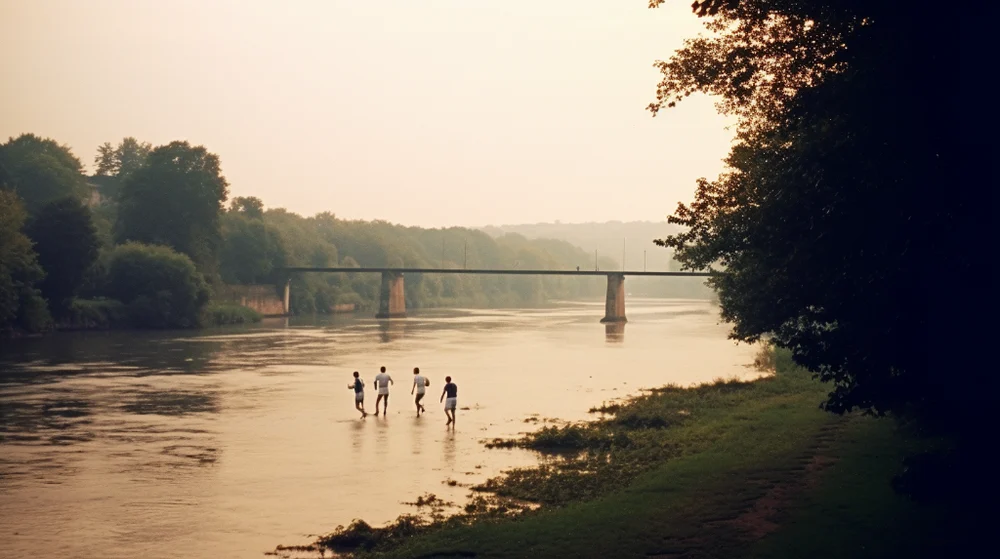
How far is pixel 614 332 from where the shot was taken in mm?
125688

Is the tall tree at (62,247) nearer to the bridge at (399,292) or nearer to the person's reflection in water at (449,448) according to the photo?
the bridge at (399,292)

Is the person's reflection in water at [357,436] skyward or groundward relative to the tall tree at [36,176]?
groundward

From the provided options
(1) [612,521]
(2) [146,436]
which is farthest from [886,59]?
(2) [146,436]

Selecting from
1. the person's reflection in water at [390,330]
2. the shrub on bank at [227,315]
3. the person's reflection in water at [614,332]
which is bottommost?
the person's reflection in water at [614,332]

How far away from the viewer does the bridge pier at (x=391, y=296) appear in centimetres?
16262

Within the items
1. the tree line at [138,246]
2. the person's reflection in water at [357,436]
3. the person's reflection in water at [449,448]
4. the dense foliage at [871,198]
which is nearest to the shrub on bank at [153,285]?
the tree line at [138,246]

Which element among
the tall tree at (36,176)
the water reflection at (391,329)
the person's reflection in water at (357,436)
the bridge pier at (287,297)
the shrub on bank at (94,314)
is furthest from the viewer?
the bridge pier at (287,297)

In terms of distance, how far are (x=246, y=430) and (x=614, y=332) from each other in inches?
3475

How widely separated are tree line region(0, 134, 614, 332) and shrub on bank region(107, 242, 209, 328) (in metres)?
0.11

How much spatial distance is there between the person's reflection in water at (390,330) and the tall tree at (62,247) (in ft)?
97.6

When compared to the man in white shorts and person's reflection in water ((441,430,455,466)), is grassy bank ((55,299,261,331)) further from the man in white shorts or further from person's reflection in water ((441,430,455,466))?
person's reflection in water ((441,430,455,466))

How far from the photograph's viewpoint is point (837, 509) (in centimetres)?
1938

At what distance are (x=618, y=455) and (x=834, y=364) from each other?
14545 millimetres

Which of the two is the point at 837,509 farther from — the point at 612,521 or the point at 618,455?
the point at 618,455
